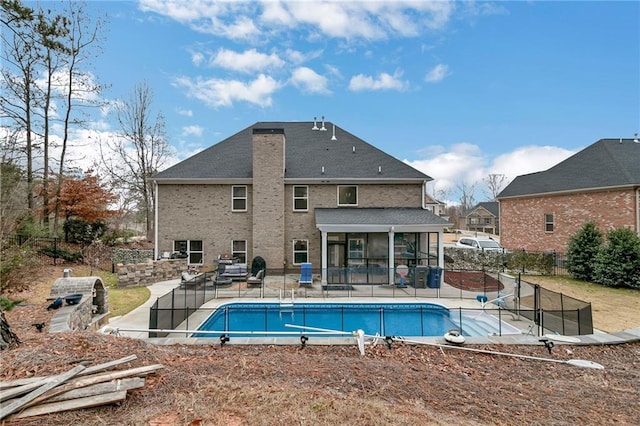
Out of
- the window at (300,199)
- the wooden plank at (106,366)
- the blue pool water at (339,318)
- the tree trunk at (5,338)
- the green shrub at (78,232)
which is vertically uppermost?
the window at (300,199)

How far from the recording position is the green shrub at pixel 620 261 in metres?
14.1

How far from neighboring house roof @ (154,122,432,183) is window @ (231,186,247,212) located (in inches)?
30.0

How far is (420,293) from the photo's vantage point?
42.5ft

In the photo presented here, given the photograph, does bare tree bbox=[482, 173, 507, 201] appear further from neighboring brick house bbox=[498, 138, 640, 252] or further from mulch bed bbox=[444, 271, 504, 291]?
mulch bed bbox=[444, 271, 504, 291]

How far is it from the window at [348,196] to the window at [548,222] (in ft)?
50.6

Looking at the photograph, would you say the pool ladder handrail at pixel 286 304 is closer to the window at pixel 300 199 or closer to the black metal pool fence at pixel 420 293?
the black metal pool fence at pixel 420 293

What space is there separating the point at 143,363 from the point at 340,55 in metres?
20.0

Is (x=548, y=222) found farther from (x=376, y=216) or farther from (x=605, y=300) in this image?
(x=376, y=216)

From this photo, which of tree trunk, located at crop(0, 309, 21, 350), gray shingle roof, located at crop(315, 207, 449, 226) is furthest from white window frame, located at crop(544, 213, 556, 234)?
tree trunk, located at crop(0, 309, 21, 350)

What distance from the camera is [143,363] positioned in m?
4.47

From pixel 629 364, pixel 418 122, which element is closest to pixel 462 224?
pixel 418 122

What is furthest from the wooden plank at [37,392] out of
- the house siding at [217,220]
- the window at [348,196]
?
the window at [348,196]

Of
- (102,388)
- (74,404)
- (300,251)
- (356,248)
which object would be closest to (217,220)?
(300,251)

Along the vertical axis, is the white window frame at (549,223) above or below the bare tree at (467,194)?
below
